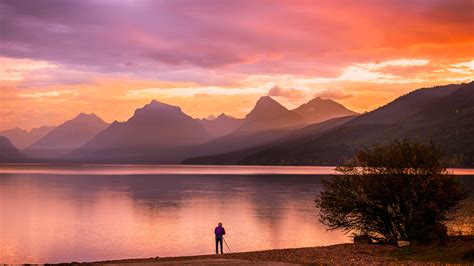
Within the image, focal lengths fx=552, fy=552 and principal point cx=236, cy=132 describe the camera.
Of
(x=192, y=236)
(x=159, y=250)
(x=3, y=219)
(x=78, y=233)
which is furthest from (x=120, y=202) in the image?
(x=159, y=250)

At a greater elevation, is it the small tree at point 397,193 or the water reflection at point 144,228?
Answer: the small tree at point 397,193

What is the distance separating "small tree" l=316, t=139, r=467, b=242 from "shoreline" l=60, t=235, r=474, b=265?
10.8 feet

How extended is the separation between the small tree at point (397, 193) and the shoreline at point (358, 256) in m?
3.30

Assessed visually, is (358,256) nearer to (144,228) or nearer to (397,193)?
(397,193)

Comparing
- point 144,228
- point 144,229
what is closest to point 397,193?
point 144,229

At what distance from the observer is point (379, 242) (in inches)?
2094

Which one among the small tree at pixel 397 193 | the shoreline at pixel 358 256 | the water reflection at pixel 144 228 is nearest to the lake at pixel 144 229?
the water reflection at pixel 144 228

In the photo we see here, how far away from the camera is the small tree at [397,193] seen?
169 feet

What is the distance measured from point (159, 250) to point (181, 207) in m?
56.5

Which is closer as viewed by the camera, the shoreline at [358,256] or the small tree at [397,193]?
the shoreline at [358,256]

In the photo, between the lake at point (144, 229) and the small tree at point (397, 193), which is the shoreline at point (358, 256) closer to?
the small tree at point (397, 193)

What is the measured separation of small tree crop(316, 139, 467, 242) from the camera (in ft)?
169

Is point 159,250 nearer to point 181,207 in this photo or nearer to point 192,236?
point 192,236

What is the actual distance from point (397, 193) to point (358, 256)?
1238 cm
